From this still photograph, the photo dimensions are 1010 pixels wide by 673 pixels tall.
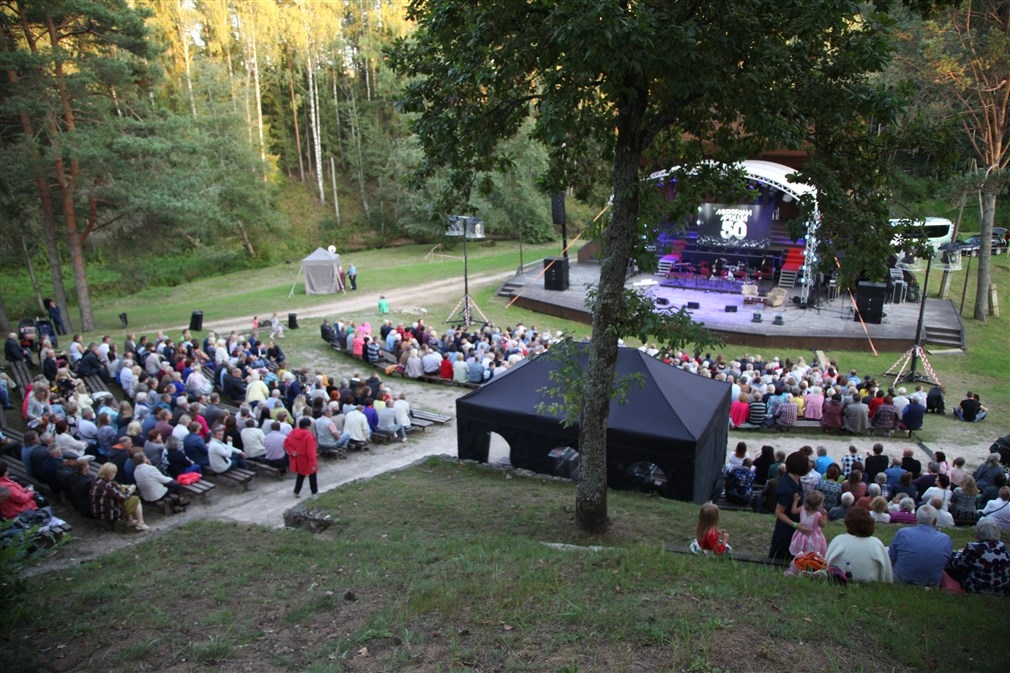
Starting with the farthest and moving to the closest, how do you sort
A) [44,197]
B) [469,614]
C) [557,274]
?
[557,274]
[44,197]
[469,614]

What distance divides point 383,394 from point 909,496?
853 centimetres

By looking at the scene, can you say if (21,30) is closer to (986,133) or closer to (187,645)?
(187,645)

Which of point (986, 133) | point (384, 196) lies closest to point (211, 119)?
point (384, 196)

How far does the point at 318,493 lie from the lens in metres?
9.65

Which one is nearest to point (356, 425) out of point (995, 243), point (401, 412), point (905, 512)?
point (401, 412)

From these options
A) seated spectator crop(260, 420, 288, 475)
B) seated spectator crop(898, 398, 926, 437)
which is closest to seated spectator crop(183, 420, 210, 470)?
seated spectator crop(260, 420, 288, 475)

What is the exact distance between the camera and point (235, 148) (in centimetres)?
3512

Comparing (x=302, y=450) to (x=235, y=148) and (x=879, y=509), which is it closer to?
(x=879, y=509)

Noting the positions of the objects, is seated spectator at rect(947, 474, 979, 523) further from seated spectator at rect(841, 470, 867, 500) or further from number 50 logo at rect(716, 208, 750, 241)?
number 50 logo at rect(716, 208, 750, 241)

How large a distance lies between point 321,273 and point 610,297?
72.7 ft

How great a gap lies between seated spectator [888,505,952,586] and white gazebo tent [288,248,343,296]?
24.1 meters

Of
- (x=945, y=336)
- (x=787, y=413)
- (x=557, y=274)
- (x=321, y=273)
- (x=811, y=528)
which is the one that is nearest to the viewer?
(x=811, y=528)

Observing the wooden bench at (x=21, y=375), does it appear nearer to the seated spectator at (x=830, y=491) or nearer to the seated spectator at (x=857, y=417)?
the seated spectator at (x=830, y=491)

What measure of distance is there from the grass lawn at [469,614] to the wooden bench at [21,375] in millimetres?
9496
